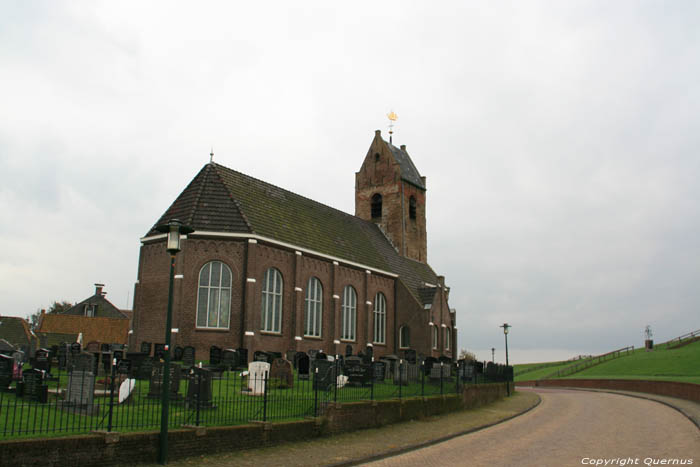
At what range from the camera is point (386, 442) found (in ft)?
56.0

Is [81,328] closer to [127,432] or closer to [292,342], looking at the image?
[292,342]

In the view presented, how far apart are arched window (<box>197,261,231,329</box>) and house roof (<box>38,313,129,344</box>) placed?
27.3 meters

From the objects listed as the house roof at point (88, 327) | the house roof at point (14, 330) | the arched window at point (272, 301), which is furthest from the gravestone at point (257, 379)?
the house roof at point (14, 330)

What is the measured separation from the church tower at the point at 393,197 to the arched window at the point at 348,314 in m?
12.1

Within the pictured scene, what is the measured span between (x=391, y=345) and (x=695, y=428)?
27370mm

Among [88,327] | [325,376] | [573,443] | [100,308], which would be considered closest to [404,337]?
[325,376]

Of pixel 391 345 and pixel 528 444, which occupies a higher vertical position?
pixel 391 345

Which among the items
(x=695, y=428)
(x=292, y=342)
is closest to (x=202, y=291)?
(x=292, y=342)

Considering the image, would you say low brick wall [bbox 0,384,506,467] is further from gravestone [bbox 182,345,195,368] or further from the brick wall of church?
the brick wall of church

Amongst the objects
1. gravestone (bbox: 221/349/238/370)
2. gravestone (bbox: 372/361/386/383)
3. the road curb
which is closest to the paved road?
the road curb

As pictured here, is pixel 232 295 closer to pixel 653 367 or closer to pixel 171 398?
pixel 171 398

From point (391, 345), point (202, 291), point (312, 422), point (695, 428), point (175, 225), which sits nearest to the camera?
point (175, 225)

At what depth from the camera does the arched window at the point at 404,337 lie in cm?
4666

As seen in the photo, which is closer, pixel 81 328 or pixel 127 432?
pixel 127 432
